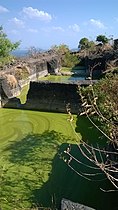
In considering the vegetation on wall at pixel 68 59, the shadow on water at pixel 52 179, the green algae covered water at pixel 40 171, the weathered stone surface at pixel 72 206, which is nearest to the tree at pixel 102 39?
the vegetation on wall at pixel 68 59

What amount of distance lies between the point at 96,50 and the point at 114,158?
1251 inches

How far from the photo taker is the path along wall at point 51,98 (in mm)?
20578

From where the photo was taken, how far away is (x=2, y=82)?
22.7m

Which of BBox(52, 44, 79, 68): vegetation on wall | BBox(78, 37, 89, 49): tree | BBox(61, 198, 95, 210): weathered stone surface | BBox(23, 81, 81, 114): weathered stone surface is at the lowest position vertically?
BBox(61, 198, 95, 210): weathered stone surface

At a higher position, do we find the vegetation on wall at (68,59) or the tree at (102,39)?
the tree at (102,39)

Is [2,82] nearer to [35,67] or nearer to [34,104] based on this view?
[34,104]

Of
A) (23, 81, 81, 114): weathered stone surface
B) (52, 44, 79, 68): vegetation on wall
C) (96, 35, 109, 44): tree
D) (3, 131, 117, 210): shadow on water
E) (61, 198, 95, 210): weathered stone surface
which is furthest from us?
(96, 35, 109, 44): tree

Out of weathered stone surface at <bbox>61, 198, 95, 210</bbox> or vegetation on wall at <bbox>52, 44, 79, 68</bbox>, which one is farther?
vegetation on wall at <bbox>52, 44, 79, 68</bbox>

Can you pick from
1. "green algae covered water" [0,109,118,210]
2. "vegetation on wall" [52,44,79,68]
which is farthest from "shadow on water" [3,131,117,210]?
"vegetation on wall" [52,44,79,68]

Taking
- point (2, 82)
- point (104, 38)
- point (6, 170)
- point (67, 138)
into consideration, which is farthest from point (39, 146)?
point (104, 38)

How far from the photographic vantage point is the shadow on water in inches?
408

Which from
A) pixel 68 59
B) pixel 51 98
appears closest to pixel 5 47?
pixel 51 98

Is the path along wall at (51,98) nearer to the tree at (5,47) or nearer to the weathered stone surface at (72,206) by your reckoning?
the tree at (5,47)

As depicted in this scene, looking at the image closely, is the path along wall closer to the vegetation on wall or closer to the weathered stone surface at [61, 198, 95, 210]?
the weathered stone surface at [61, 198, 95, 210]
